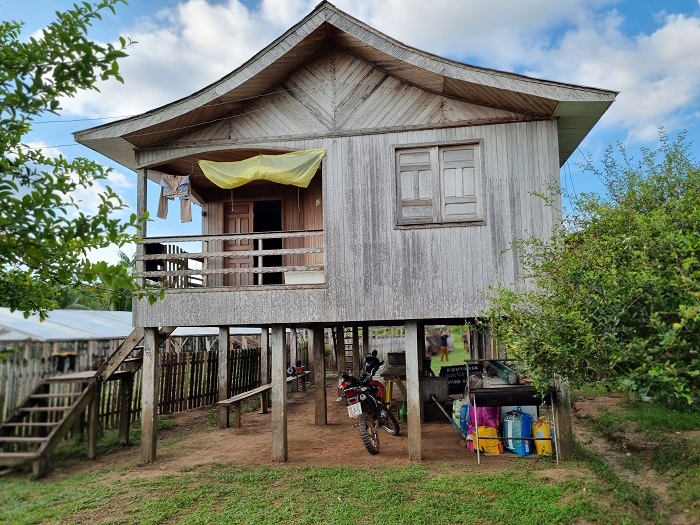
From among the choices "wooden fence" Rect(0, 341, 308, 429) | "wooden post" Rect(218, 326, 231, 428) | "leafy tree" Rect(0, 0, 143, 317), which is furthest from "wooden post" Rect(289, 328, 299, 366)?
"leafy tree" Rect(0, 0, 143, 317)

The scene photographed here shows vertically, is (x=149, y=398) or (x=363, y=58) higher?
(x=363, y=58)

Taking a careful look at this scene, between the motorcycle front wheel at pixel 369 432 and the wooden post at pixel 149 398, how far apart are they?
12.4 ft

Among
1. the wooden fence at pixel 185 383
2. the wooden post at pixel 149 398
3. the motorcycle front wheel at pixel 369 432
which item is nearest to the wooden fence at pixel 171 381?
the wooden fence at pixel 185 383

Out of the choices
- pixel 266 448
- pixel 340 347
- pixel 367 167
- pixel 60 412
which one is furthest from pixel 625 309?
pixel 340 347

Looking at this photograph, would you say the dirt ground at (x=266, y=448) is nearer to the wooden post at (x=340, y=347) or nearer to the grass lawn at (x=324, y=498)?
the grass lawn at (x=324, y=498)

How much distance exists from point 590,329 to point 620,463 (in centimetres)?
550

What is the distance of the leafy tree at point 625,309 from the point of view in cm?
488

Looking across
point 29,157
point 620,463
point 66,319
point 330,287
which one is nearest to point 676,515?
point 620,463

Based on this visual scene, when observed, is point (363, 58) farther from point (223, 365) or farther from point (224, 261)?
point (223, 365)

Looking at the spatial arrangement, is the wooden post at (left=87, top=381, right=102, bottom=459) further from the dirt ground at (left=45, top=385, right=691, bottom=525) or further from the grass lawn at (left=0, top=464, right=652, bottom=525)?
the grass lawn at (left=0, top=464, right=652, bottom=525)

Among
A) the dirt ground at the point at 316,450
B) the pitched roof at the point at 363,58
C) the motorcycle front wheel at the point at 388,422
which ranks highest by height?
the pitched roof at the point at 363,58

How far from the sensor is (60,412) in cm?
905

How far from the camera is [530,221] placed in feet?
29.9

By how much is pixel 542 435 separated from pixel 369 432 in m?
3.10
